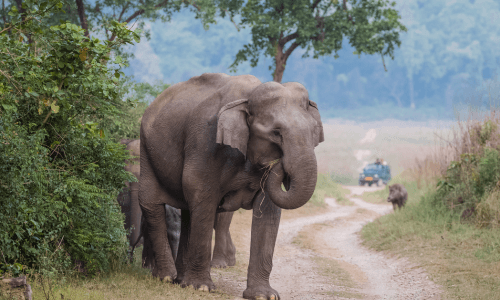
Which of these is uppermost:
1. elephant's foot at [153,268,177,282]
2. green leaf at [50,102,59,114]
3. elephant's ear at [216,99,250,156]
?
green leaf at [50,102,59,114]

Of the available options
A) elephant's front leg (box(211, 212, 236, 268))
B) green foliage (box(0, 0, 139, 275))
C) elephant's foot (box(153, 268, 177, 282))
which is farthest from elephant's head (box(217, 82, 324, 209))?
elephant's front leg (box(211, 212, 236, 268))

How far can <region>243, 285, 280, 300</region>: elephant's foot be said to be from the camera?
5.90 m

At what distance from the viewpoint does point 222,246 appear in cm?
902

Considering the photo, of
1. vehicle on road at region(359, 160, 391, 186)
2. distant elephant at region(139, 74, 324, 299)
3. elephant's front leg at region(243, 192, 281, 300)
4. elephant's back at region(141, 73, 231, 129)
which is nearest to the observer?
distant elephant at region(139, 74, 324, 299)

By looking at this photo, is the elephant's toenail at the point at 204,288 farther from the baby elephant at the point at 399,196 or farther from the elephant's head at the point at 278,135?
the baby elephant at the point at 399,196

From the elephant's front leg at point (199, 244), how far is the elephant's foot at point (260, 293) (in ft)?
1.99

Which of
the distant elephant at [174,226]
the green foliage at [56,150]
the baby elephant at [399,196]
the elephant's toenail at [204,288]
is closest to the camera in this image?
the green foliage at [56,150]

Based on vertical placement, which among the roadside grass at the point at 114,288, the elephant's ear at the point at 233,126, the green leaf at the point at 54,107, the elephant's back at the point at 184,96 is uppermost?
the elephant's back at the point at 184,96

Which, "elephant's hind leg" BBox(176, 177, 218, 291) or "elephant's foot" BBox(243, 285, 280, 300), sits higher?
"elephant's hind leg" BBox(176, 177, 218, 291)

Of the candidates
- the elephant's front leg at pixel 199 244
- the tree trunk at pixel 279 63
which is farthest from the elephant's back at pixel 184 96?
the tree trunk at pixel 279 63

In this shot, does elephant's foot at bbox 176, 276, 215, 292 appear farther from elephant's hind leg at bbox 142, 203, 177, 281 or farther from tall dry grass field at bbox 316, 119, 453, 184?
tall dry grass field at bbox 316, 119, 453, 184

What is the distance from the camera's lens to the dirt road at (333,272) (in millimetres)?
7234

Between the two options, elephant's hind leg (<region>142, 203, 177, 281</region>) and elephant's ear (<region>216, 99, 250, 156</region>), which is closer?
elephant's ear (<region>216, 99, 250, 156</region>)

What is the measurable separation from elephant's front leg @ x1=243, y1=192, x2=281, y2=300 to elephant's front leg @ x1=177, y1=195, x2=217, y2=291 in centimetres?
59
